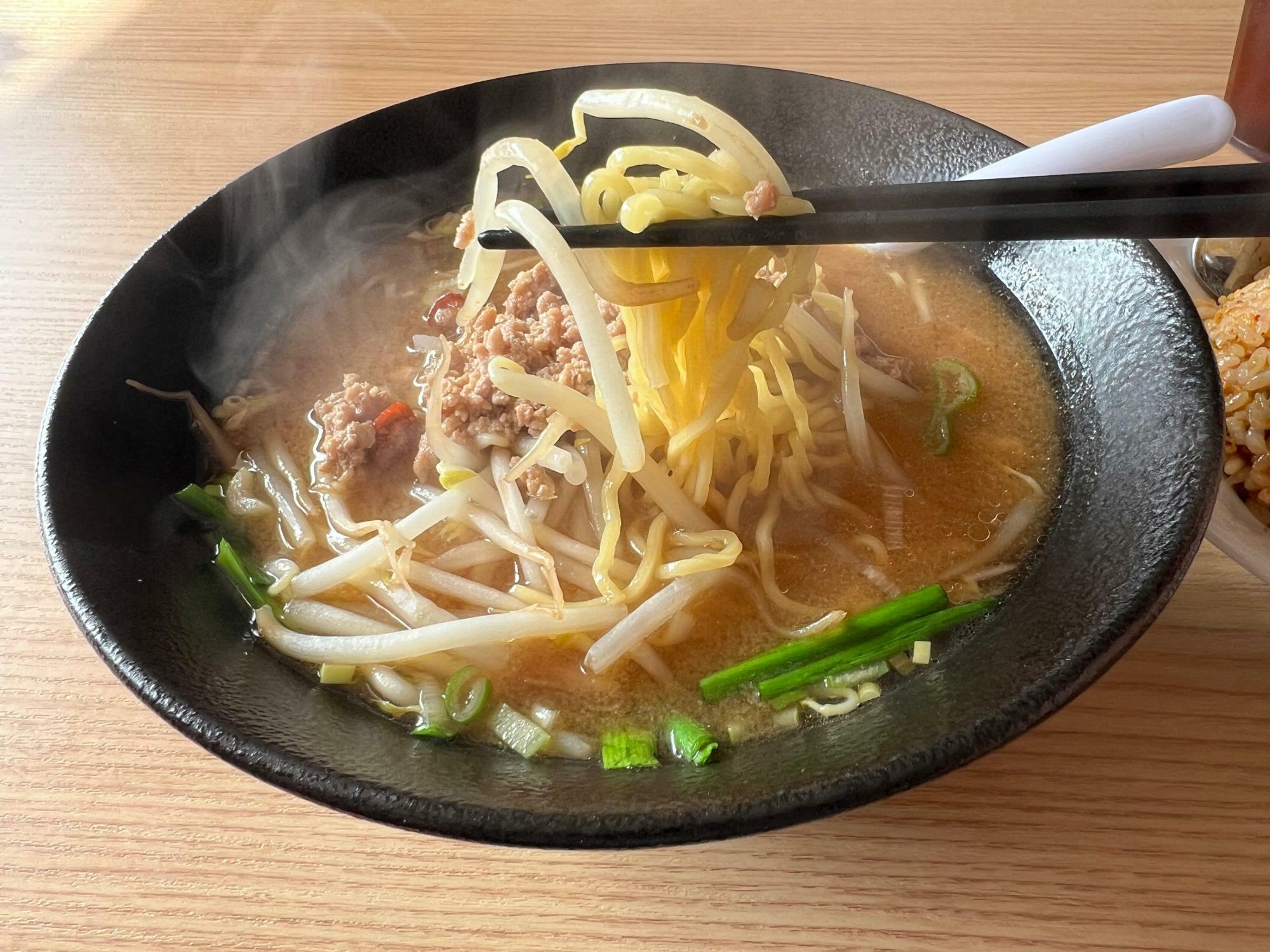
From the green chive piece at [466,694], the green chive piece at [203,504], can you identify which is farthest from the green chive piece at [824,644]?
the green chive piece at [203,504]

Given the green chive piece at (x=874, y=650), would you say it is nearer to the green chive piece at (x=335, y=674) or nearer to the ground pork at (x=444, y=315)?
the green chive piece at (x=335, y=674)

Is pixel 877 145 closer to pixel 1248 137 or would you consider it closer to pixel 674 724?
pixel 1248 137

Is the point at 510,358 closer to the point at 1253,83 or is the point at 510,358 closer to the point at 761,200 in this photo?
the point at 761,200

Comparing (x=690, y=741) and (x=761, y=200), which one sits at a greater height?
(x=761, y=200)

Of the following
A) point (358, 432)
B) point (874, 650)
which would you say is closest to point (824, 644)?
point (874, 650)

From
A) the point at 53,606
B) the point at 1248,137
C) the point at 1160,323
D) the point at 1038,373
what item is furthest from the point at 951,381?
the point at 53,606

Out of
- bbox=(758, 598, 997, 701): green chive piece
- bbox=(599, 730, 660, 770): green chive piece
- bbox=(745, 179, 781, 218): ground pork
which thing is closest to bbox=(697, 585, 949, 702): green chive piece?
bbox=(758, 598, 997, 701): green chive piece
